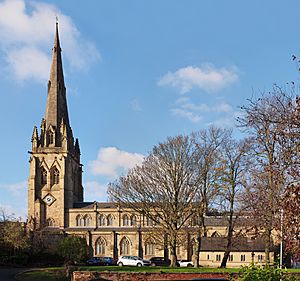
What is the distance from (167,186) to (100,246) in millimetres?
41054

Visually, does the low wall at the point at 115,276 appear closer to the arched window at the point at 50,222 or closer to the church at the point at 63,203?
the church at the point at 63,203

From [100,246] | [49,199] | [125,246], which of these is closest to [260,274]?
[125,246]

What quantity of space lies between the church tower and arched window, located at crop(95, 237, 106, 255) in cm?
781

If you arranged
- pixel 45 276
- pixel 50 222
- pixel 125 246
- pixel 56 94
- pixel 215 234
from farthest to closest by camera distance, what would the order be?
pixel 56 94, pixel 50 222, pixel 125 246, pixel 215 234, pixel 45 276

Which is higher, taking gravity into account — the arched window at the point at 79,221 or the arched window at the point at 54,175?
the arched window at the point at 54,175

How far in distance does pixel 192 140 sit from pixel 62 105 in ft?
172

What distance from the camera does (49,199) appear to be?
89.1m

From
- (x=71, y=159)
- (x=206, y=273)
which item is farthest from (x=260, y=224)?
(x=71, y=159)

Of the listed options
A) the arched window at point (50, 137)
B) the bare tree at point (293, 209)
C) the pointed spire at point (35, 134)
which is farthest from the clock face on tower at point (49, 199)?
the bare tree at point (293, 209)

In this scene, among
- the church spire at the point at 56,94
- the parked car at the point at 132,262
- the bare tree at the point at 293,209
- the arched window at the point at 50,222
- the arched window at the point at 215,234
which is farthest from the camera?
the church spire at the point at 56,94

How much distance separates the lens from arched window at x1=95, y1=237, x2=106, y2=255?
83.5 m

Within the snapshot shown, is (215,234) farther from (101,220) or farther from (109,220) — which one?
(101,220)

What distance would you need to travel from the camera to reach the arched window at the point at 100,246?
8350cm

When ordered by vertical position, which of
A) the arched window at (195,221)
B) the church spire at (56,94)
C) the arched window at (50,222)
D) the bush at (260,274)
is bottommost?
the arched window at (50,222)
